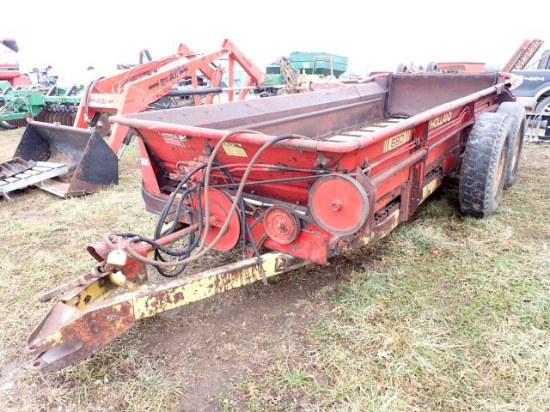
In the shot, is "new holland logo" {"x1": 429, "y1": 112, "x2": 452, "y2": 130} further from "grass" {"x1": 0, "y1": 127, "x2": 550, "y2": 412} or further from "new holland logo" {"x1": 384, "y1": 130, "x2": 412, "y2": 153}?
"grass" {"x1": 0, "y1": 127, "x2": 550, "y2": 412}

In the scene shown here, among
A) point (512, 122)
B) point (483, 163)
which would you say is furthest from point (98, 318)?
point (512, 122)

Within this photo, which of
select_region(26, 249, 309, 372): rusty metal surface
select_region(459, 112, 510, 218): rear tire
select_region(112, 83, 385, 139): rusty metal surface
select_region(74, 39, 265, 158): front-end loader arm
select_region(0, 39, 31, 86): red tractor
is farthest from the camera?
select_region(0, 39, 31, 86): red tractor

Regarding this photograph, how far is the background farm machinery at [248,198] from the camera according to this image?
1859mm

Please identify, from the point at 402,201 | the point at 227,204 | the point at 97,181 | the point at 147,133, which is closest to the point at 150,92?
the point at 97,181

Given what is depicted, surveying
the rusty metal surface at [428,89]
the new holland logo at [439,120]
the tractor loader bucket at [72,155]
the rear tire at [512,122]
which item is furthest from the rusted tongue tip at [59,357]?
the rusty metal surface at [428,89]

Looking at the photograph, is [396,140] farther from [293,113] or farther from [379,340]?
[293,113]

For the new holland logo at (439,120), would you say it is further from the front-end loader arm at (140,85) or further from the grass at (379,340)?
the front-end loader arm at (140,85)

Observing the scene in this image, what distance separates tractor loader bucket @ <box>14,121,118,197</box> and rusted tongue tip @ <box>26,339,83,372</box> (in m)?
3.09

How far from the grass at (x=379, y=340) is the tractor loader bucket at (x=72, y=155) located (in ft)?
4.00

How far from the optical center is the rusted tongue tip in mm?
1721

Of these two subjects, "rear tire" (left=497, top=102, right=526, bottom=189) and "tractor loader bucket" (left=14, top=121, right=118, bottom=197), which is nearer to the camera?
"rear tire" (left=497, top=102, right=526, bottom=189)

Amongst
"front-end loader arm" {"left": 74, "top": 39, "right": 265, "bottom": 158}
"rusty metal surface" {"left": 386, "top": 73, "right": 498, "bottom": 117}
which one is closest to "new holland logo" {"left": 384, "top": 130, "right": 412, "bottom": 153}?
"rusty metal surface" {"left": 386, "top": 73, "right": 498, "bottom": 117}

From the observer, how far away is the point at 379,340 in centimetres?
218

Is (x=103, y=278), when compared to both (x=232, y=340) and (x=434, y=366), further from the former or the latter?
(x=434, y=366)
